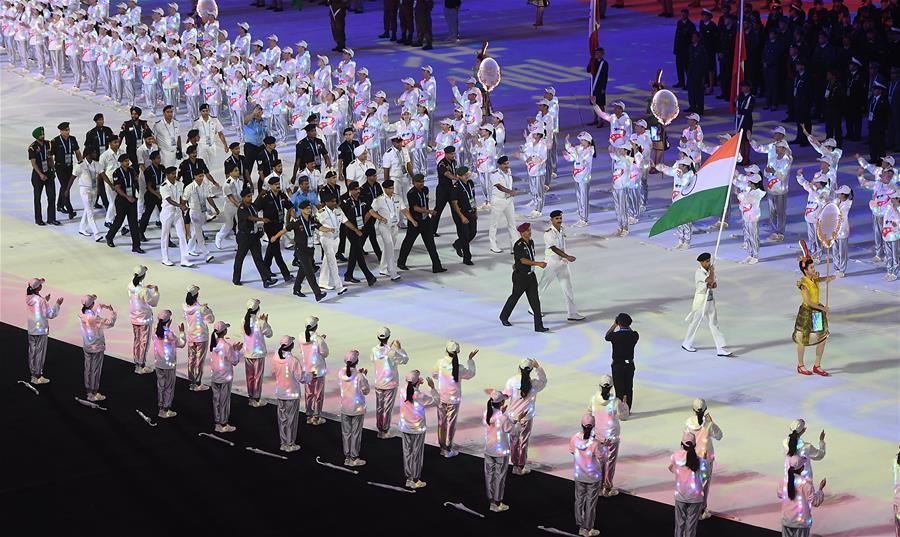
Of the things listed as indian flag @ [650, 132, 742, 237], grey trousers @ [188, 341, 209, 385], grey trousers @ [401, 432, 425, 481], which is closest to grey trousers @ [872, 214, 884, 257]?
indian flag @ [650, 132, 742, 237]

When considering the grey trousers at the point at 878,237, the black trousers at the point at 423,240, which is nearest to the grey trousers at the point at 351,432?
the black trousers at the point at 423,240

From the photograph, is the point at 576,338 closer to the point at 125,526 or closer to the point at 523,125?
the point at 125,526

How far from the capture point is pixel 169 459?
762 inches

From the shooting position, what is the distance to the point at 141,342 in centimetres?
2219

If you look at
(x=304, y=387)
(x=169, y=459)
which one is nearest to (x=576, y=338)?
(x=304, y=387)

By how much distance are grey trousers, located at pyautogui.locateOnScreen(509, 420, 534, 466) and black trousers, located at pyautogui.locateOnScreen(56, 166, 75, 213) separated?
1438 cm

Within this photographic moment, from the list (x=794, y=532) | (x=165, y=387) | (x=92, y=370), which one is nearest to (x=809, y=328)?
(x=794, y=532)

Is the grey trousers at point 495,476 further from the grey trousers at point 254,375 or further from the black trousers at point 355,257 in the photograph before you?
the black trousers at point 355,257

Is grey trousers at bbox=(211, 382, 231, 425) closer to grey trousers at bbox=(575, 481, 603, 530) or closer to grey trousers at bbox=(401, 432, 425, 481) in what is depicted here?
grey trousers at bbox=(401, 432, 425, 481)

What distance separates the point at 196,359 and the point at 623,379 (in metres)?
5.90

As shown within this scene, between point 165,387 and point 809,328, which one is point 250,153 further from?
point 809,328

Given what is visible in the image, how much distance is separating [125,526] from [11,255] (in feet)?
40.7

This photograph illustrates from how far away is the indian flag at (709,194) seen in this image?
22484mm

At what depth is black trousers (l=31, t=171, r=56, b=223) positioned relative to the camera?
29.8 metres
